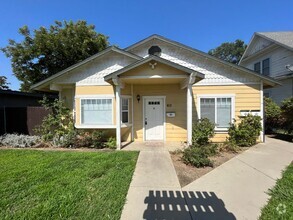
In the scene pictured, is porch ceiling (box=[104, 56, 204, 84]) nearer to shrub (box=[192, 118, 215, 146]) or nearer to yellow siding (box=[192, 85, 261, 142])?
shrub (box=[192, 118, 215, 146])

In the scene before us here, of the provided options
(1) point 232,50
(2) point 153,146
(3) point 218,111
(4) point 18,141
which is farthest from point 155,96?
(1) point 232,50

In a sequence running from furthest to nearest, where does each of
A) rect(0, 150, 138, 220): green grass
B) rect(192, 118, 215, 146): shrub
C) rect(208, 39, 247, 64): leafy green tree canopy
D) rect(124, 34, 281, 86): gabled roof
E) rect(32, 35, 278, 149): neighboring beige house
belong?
1. rect(208, 39, 247, 64): leafy green tree canopy
2. rect(32, 35, 278, 149): neighboring beige house
3. rect(124, 34, 281, 86): gabled roof
4. rect(192, 118, 215, 146): shrub
5. rect(0, 150, 138, 220): green grass

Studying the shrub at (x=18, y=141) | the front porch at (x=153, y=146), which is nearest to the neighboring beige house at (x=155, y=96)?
the front porch at (x=153, y=146)

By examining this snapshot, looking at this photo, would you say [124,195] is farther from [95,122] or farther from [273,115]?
[273,115]

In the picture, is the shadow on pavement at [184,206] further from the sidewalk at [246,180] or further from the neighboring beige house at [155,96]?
the neighboring beige house at [155,96]

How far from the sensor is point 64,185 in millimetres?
4215

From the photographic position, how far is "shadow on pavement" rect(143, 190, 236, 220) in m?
3.14

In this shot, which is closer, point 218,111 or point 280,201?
point 280,201

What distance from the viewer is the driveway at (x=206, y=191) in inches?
127

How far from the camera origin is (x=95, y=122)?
29.0 ft

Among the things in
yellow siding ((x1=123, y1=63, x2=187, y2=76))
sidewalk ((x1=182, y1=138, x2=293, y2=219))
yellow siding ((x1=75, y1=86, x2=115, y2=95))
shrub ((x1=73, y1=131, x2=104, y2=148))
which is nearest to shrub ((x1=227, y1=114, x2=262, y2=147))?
sidewalk ((x1=182, y1=138, x2=293, y2=219))

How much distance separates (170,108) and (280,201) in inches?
247

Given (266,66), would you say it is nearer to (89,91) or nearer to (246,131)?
(246,131)

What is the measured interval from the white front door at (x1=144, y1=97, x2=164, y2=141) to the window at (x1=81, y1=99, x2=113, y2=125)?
193 centimetres
